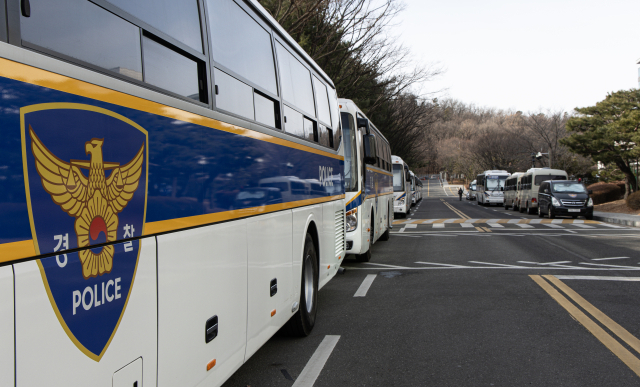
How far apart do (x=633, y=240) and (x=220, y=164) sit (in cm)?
1582

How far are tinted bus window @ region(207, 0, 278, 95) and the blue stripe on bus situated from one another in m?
0.55

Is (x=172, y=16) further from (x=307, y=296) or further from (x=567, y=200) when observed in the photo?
(x=567, y=200)

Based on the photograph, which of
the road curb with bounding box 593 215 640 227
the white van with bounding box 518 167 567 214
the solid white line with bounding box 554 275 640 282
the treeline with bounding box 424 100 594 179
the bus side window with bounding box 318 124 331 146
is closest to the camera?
the bus side window with bounding box 318 124 331 146

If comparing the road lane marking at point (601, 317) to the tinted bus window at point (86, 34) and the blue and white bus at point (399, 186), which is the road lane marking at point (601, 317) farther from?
the blue and white bus at point (399, 186)

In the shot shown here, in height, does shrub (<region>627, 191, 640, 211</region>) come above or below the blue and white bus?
below

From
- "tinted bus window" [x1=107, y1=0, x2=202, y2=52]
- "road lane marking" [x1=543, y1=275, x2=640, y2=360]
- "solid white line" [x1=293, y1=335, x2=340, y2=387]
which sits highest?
"tinted bus window" [x1=107, y1=0, x2=202, y2=52]

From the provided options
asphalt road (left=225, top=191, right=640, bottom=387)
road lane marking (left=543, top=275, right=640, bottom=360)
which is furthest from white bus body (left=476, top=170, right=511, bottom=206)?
road lane marking (left=543, top=275, right=640, bottom=360)

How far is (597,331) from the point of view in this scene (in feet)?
18.8

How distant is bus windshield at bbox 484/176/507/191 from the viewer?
46156mm

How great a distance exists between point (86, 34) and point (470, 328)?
5.11 meters

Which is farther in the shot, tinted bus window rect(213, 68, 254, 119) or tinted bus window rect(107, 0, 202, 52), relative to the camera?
tinted bus window rect(213, 68, 254, 119)

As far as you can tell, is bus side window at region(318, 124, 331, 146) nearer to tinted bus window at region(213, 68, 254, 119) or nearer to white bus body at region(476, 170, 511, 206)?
tinted bus window at region(213, 68, 254, 119)

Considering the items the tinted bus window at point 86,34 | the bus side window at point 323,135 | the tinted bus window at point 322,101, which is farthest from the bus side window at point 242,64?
the tinted bus window at point 322,101

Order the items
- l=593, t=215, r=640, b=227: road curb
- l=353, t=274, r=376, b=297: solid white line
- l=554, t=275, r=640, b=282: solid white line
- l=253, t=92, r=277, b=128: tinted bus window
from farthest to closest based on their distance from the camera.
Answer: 1. l=593, t=215, r=640, b=227: road curb
2. l=554, t=275, r=640, b=282: solid white line
3. l=353, t=274, r=376, b=297: solid white line
4. l=253, t=92, r=277, b=128: tinted bus window
